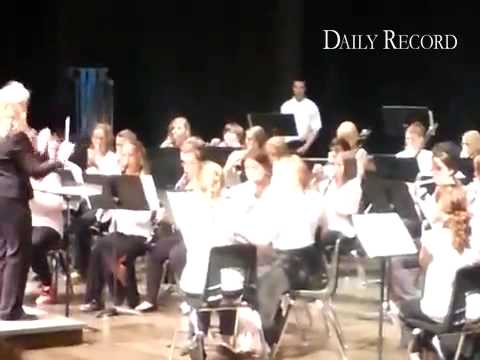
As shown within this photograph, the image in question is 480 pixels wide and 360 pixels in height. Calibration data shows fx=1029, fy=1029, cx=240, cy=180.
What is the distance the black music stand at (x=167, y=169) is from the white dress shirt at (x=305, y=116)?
12.5 ft

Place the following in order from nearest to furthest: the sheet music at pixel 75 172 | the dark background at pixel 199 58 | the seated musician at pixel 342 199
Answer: the seated musician at pixel 342 199 < the sheet music at pixel 75 172 < the dark background at pixel 199 58

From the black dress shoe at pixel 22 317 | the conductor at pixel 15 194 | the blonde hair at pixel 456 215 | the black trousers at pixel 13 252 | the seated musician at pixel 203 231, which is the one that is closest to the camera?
the blonde hair at pixel 456 215

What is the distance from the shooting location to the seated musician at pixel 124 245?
7.05m

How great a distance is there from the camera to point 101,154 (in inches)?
317

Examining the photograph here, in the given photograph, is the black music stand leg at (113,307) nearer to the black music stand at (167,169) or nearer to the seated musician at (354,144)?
the black music stand at (167,169)

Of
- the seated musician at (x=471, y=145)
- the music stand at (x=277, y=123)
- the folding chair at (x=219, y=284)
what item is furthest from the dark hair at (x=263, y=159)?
the music stand at (x=277, y=123)

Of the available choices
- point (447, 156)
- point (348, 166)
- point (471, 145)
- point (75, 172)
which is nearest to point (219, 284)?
point (447, 156)

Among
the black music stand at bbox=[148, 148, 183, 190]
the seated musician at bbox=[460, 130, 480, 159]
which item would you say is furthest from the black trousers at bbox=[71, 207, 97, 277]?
the seated musician at bbox=[460, 130, 480, 159]

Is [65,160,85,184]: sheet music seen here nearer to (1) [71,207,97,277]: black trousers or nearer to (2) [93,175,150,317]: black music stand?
(2) [93,175,150,317]: black music stand

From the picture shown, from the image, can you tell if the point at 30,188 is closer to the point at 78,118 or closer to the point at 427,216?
the point at 427,216

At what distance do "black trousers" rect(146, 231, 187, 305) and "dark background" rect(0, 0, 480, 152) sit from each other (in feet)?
19.2

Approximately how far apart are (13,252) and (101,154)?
209 centimetres

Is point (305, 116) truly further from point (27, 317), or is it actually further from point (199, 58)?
point (27, 317)

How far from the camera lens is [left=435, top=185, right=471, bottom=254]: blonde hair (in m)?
4.93
